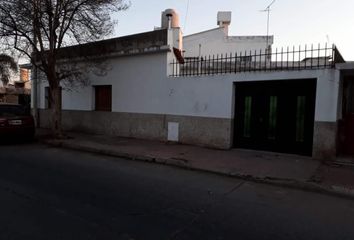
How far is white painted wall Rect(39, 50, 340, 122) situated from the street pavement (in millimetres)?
3481

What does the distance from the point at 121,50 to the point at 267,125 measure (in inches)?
274

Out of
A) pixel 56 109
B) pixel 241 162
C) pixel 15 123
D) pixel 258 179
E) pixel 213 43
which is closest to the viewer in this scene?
pixel 258 179

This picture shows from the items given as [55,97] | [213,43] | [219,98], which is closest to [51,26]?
[55,97]

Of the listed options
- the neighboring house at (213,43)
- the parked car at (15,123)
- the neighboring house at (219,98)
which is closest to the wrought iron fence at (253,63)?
the neighboring house at (219,98)

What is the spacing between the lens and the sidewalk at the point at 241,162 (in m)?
6.87

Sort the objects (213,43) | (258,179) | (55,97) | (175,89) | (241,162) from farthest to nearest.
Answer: (213,43) < (55,97) < (175,89) < (241,162) < (258,179)

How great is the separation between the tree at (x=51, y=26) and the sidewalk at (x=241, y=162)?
10.8 feet

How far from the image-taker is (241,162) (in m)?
8.75

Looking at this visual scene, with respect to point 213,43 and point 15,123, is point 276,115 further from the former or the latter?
point 213,43

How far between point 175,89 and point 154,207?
23.4 feet

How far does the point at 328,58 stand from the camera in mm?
8891

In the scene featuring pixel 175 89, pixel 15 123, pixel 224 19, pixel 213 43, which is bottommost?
pixel 15 123

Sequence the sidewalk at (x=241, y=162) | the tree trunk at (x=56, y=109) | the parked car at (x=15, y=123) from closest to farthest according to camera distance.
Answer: the sidewalk at (x=241, y=162) → the parked car at (x=15, y=123) → the tree trunk at (x=56, y=109)

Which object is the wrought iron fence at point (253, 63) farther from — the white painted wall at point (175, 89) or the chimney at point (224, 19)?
the chimney at point (224, 19)
